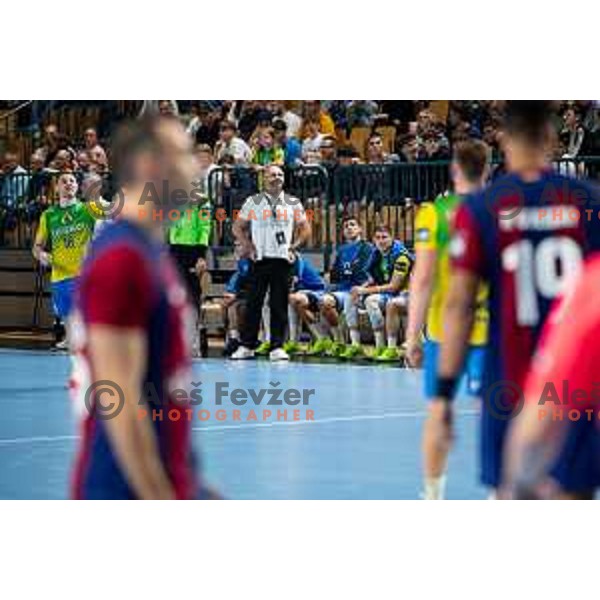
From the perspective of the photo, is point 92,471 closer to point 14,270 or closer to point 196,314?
point 196,314

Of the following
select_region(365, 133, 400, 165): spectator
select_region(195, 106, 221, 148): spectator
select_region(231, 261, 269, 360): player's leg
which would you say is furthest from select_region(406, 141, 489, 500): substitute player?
select_region(195, 106, 221, 148): spectator

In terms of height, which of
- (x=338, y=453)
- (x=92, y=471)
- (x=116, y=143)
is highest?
(x=116, y=143)

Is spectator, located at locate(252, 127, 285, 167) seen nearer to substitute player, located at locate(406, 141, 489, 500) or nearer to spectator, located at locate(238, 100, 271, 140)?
spectator, located at locate(238, 100, 271, 140)

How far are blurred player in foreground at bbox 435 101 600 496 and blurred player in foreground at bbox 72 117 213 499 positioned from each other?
1282mm

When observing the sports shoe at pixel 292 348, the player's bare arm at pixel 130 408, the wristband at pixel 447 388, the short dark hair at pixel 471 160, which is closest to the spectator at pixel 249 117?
the sports shoe at pixel 292 348

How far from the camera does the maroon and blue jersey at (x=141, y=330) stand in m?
5.23

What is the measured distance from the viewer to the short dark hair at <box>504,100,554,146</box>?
6668 millimetres

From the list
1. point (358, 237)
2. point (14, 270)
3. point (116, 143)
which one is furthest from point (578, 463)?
point (14, 270)

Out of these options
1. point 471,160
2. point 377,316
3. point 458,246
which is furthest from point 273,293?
point 458,246

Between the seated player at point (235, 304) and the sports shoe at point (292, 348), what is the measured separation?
41 cm

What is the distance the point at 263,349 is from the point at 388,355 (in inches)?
50.1

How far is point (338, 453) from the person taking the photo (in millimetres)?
12305
